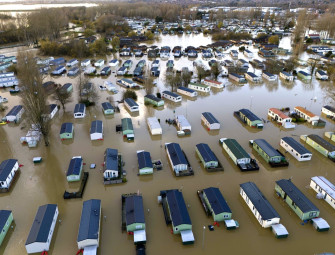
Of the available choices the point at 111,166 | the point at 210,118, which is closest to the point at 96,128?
the point at 111,166

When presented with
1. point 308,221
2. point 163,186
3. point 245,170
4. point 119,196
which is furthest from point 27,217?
point 308,221

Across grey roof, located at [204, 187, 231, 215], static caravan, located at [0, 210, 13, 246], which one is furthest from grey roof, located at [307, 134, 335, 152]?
static caravan, located at [0, 210, 13, 246]

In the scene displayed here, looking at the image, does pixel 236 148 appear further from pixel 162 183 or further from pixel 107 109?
pixel 107 109

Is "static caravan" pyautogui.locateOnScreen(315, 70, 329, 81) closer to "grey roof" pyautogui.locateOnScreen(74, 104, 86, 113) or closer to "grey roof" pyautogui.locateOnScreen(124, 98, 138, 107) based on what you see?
"grey roof" pyautogui.locateOnScreen(124, 98, 138, 107)

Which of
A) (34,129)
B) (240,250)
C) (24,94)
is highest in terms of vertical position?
(24,94)

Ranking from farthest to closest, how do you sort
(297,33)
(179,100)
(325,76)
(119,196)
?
(297,33)
(325,76)
(179,100)
(119,196)

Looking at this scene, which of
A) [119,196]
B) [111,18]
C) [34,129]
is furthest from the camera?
[111,18]

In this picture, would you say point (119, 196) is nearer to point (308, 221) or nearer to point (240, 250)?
point (240, 250)
